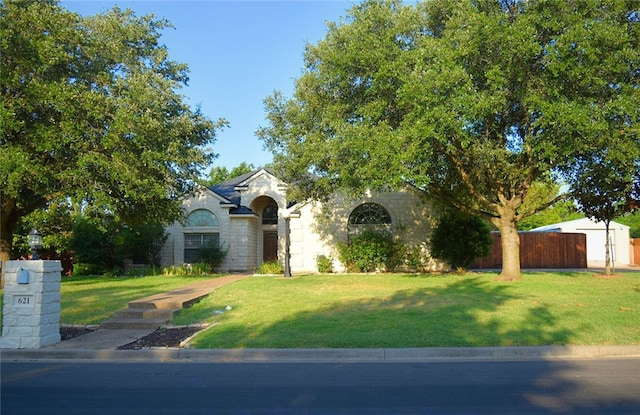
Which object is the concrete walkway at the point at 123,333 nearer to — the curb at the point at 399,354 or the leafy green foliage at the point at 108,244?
the curb at the point at 399,354

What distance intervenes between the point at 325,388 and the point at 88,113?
11875 millimetres

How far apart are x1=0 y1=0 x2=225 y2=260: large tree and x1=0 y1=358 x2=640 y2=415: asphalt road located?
8.14m

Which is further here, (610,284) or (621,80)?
(610,284)

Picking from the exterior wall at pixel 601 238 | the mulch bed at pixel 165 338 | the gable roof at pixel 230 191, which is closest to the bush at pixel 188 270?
the gable roof at pixel 230 191

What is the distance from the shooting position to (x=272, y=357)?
820 centimetres

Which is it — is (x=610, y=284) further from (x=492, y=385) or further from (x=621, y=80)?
(x=492, y=385)

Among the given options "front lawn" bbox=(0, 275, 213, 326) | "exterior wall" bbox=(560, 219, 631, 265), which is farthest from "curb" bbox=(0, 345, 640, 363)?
"exterior wall" bbox=(560, 219, 631, 265)

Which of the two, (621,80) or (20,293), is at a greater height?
(621,80)

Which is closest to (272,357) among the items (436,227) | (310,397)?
(310,397)

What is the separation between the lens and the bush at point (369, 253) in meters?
24.6

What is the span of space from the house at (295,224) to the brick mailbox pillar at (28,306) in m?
16.4

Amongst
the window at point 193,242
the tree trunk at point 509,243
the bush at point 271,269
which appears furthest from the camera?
the window at point 193,242

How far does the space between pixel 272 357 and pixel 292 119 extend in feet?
38.2

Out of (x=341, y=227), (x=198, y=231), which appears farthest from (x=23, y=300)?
(x=341, y=227)
